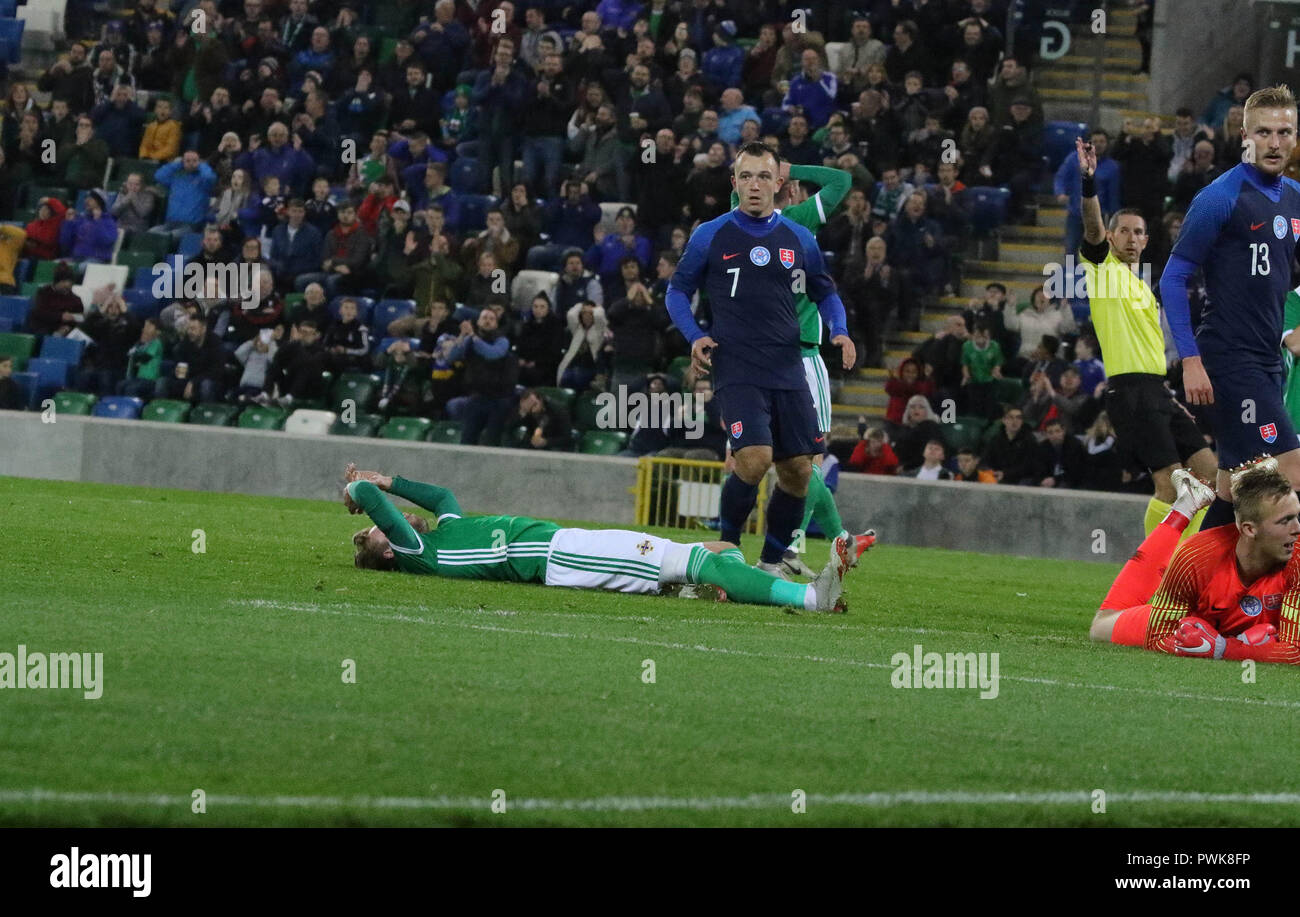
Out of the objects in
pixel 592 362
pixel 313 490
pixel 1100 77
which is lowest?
pixel 313 490

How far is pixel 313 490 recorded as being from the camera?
1966 cm

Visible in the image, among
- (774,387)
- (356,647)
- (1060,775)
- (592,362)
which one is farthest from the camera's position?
(592,362)

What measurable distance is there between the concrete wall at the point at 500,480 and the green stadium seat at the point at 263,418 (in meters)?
1.18

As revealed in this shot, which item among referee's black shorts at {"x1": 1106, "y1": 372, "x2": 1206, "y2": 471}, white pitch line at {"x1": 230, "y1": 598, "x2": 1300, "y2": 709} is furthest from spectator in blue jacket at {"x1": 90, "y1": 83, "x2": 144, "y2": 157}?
white pitch line at {"x1": 230, "y1": 598, "x2": 1300, "y2": 709}

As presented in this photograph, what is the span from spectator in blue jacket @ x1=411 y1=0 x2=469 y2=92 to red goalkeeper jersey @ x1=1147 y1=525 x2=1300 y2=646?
58.6ft

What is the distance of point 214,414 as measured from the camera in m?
21.7

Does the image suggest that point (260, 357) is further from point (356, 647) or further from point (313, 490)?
point (356, 647)

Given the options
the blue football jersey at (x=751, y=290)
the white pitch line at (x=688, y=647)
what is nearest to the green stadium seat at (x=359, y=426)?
the blue football jersey at (x=751, y=290)

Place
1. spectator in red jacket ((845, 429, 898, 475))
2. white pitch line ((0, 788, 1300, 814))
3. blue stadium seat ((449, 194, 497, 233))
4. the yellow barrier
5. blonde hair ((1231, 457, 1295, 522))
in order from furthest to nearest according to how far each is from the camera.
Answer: blue stadium seat ((449, 194, 497, 233)), spectator in red jacket ((845, 429, 898, 475)), the yellow barrier, blonde hair ((1231, 457, 1295, 522)), white pitch line ((0, 788, 1300, 814))

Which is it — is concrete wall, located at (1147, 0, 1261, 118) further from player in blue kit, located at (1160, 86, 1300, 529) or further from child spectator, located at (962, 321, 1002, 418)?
player in blue kit, located at (1160, 86, 1300, 529)

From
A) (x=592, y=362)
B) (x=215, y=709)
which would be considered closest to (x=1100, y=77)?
(x=592, y=362)

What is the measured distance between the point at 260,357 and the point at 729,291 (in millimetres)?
12043

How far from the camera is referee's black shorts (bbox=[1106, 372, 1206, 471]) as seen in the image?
1068 cm
